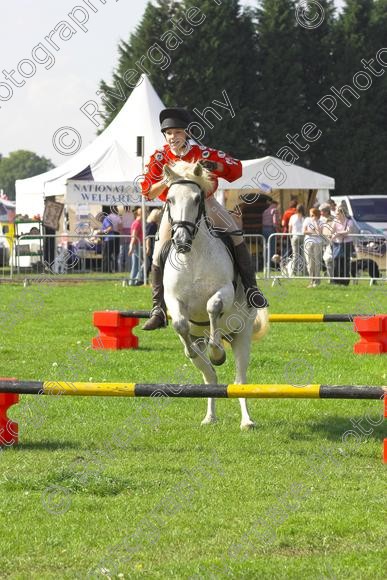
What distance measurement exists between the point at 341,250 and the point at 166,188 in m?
16.8

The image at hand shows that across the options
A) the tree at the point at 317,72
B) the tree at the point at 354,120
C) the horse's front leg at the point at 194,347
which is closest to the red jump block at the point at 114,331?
the horse's front leg at the point at 194,347

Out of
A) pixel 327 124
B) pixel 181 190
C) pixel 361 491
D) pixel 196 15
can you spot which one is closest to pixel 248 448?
pixel 361 491

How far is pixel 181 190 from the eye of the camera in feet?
31.0

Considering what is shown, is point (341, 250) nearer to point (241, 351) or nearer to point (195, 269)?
point (241, 351)

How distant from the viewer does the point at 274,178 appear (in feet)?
117

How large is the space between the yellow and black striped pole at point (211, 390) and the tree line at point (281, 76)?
5249cm

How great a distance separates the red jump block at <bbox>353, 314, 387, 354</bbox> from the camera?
47.6 ft

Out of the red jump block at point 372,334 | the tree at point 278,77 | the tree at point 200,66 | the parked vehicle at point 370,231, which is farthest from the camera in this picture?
the tree at point 278,77

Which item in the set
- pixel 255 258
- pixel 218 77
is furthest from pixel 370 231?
pixel 218 77

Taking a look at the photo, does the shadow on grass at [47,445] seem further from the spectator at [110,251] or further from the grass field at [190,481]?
the spectator at [110,251]

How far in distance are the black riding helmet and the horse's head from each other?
45 cm

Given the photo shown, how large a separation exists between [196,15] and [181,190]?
5092 cm

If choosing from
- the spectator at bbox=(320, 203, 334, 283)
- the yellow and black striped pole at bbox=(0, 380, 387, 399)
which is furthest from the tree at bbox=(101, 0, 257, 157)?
the yellow and black striped pole at bbox=(0, 380, 387, 399)

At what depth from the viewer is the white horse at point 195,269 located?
9.41 m
